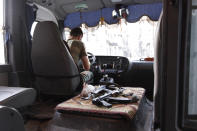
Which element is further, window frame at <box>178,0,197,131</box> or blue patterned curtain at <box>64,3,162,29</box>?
blue patterned curtain at <box>64,3,162,29</box>

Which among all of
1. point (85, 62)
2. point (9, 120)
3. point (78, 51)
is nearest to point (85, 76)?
point (85, 62)

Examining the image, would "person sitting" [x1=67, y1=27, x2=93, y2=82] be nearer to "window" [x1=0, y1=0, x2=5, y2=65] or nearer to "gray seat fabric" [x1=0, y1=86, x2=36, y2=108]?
"window" [x1=0, y1=0, x2=5, y2=65]

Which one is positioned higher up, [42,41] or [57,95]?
[42,41]

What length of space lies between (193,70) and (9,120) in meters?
0.72

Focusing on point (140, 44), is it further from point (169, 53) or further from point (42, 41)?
point (169, 53)

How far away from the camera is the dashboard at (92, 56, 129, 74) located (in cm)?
295

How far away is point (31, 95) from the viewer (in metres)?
1.28

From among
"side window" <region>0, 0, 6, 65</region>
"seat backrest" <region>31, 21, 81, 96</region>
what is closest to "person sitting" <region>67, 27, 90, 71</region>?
"seat backrest" <region>31, 21, 81, 96</region>

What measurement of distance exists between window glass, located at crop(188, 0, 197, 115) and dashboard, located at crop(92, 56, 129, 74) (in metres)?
2.27

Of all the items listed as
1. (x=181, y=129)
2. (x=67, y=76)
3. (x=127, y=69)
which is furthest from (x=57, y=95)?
(x=181, y=129)

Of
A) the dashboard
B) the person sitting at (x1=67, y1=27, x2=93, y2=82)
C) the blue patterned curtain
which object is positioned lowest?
the dashboard

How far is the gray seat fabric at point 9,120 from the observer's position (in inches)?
27.9

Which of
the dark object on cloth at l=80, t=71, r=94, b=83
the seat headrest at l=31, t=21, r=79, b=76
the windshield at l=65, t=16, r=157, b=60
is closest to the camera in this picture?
the seat headrest at l=31, t=21, r=79, b=76

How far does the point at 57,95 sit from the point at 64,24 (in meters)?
1.79
